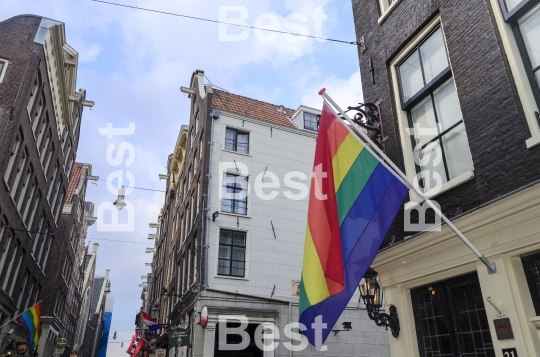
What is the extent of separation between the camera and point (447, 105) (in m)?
6.29

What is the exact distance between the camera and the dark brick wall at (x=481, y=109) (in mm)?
4832

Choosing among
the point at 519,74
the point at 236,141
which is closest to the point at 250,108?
the point at 236,141

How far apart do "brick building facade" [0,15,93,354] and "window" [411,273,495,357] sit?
625 inches

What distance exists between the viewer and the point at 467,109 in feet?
18.6

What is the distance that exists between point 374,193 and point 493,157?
5.31 feet

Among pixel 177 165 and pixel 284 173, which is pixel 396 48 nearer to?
pixel 284 173

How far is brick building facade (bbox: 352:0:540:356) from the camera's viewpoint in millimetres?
4652

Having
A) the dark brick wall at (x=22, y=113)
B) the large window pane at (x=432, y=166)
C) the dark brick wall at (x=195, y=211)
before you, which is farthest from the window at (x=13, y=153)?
the large window pane at (x=432, y=166)

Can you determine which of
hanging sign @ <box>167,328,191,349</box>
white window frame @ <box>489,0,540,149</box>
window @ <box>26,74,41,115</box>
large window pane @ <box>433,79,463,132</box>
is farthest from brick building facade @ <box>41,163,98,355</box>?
white window frame @ <box>489,0,540,149</box>

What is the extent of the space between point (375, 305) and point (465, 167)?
300cm

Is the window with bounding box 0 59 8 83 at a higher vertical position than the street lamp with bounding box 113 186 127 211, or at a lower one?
higher

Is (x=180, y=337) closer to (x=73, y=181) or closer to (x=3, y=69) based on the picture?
(x=3, y=69)

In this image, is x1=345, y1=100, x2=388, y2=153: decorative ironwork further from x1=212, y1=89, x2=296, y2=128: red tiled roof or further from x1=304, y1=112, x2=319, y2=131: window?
x1=304, y1=112, x2=319, y2=131: window

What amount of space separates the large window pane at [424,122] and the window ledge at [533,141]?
1.84 meters
